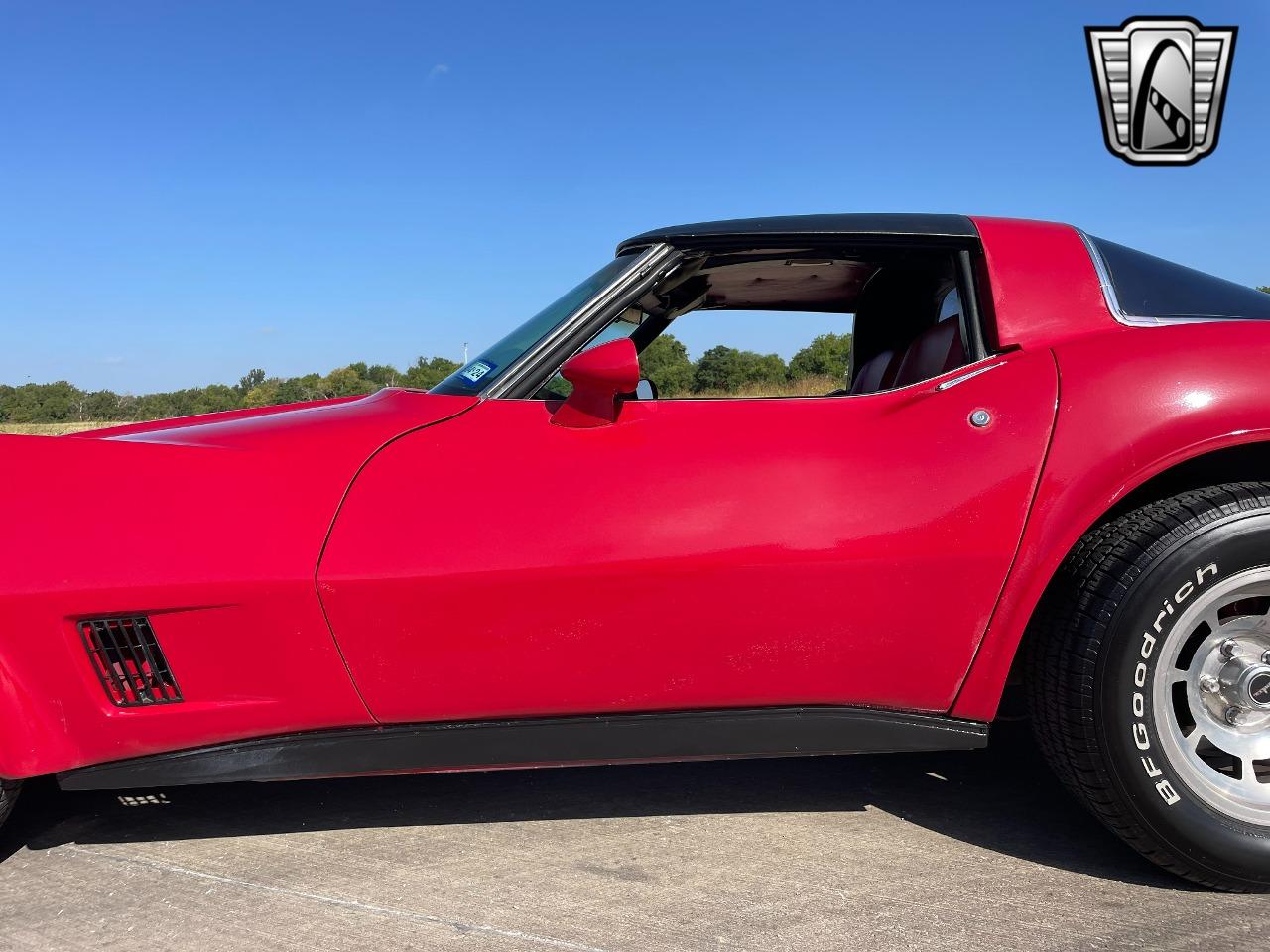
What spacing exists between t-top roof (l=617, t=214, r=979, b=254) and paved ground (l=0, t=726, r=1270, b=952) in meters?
1.47

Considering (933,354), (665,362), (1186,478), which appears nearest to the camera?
(1186,478)

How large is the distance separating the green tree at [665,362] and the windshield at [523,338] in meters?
0.33

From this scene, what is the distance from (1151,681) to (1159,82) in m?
7.17

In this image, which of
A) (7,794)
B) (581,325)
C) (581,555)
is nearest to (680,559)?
(581,555)

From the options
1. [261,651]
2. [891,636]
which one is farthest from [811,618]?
[261,651]

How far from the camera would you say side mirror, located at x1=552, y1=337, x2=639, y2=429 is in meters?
2.07

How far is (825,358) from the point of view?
9.96 ft

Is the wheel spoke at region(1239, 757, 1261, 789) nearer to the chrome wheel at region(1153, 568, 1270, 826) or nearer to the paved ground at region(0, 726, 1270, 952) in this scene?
the chrome wheel at region(1153, 568, 1270, 826)

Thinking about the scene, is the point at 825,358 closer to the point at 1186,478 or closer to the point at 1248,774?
the point at 1186,478

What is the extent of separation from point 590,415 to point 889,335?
47.6 inches

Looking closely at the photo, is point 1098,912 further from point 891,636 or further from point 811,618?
point 811,618

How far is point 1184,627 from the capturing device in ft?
6.99

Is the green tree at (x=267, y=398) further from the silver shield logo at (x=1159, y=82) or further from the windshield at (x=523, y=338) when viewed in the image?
the silver shield logo at (x=1159, y=82)

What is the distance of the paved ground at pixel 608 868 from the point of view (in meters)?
1.93
